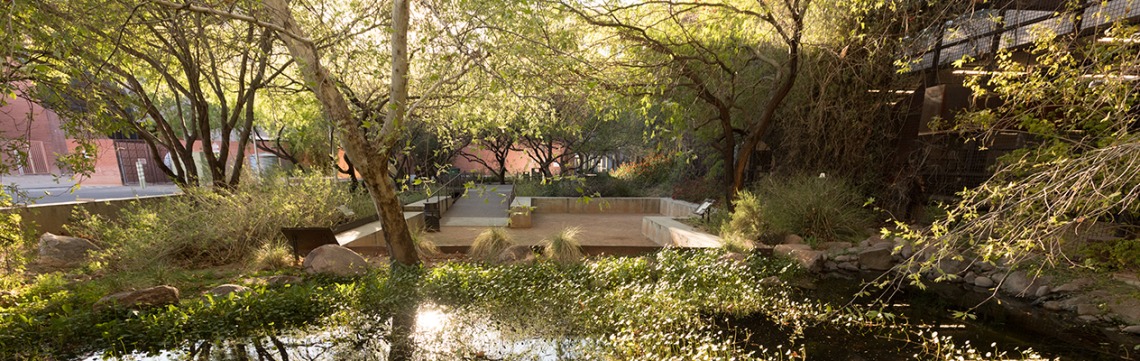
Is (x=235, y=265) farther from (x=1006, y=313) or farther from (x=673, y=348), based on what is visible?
(x=1006, y=313)

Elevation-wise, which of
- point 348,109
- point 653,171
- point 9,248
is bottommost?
point 653,171

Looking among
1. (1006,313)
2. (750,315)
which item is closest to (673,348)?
(750,315)

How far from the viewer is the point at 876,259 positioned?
6.30 m

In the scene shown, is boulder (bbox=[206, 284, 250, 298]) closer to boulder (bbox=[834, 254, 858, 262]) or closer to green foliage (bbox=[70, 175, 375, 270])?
green foliage (bbox=[70, 175, 375, 270])

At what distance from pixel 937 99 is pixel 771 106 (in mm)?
2777

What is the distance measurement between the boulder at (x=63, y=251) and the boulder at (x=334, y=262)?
330cm

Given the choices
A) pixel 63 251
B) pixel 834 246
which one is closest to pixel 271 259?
pixel 63 251

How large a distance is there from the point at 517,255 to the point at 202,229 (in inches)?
181

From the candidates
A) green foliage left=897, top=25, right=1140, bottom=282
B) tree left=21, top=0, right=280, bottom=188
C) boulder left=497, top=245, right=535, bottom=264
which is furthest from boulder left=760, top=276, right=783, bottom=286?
tree left=21, top=0, right=280, bottom=188

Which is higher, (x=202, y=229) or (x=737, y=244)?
(x=202, y=229)

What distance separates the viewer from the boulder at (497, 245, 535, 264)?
20.8ft

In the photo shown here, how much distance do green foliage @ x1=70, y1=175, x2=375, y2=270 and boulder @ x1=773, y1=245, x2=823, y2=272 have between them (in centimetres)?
769

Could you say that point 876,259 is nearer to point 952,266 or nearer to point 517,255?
point 952,266

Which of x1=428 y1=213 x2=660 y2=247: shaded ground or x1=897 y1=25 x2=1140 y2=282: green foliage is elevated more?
x1=897 y1=25 x2=1140 y2=282: green foliage
